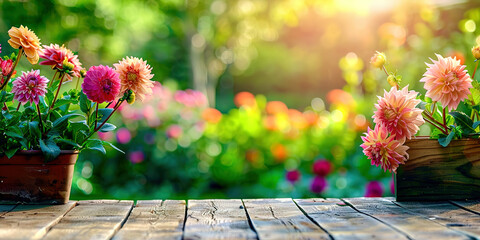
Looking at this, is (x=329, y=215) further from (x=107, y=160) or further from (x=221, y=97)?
(x=221, y=97)

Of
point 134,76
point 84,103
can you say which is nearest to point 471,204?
point 134,76

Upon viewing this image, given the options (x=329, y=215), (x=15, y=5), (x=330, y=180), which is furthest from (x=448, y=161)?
(x=15, y=5)

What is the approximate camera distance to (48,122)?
179 centimetres

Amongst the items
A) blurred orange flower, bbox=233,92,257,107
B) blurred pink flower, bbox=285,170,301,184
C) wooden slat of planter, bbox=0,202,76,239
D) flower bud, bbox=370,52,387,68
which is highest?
blurred orange flower, bbox=233,92,257,107

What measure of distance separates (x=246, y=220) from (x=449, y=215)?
0.65 m

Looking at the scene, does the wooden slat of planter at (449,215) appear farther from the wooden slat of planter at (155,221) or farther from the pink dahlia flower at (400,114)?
the wooden slat of planter at (155,221)

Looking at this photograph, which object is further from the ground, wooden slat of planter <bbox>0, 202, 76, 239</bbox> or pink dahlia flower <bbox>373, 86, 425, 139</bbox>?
pink dahlia flower <bbox>373, 86, 425, 139</bbox>

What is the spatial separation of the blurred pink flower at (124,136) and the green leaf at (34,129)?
7.15 ft

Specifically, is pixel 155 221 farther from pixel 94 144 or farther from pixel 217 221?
pixel 94 144

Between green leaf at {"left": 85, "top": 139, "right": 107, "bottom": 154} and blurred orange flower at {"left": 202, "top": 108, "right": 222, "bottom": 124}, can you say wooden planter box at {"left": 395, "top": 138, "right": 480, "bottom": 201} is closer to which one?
green leaf at {"left": 85, "top": 139, "right": 107, "bottom": 154}

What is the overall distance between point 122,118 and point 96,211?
8.13 ft

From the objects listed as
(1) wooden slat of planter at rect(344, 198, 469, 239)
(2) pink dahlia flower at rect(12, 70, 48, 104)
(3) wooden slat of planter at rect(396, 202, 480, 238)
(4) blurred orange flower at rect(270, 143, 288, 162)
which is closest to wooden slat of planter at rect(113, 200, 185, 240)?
(2) pink dahlia flower at rect(12, 70, 48, 104)

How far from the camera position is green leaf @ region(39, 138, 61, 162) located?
171cm

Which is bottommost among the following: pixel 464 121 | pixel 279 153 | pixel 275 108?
pixel 279 153
